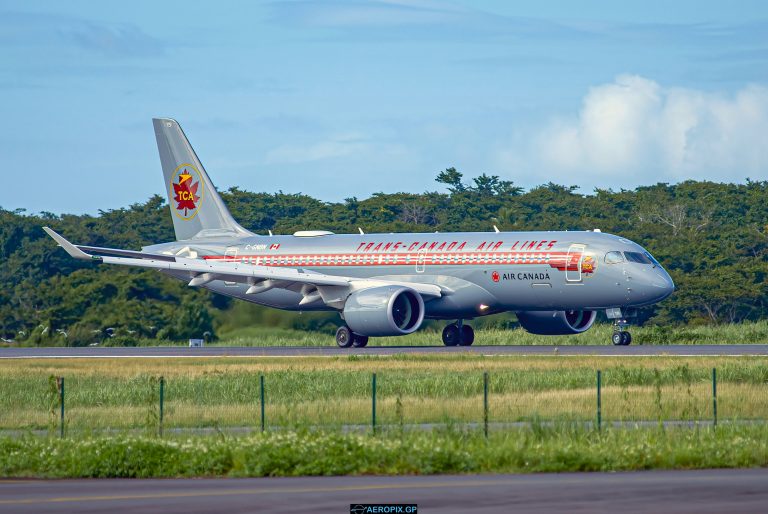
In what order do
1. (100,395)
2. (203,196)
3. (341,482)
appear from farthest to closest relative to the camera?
(203,196) → (100,395) → (341,482)

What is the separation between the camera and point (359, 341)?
57.2 m

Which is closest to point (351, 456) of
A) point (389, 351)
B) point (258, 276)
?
point (389, 351)

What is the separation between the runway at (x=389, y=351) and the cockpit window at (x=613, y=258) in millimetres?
3117

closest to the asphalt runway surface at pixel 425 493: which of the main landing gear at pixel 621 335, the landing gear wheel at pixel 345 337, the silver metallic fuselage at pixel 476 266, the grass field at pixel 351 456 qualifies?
the grass field at pixel 351 456

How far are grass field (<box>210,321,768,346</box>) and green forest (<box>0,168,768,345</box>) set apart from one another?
67 centimetres

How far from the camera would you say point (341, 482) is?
22.3m

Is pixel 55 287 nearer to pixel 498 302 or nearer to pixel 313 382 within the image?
pixel 498 302

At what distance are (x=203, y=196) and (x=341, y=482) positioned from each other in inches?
1735

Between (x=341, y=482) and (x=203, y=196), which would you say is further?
(x=203, y=196)

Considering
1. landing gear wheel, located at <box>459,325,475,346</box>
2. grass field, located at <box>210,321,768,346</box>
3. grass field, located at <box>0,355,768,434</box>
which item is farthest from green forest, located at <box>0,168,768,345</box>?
grass field, located at <box>0,355,768,434</box>

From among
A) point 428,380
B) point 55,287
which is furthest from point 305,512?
point 55,287

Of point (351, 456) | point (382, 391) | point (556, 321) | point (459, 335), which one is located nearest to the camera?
point (351, 456)

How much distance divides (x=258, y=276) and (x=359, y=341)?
15.5 feet

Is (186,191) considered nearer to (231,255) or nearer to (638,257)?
(231,255)
